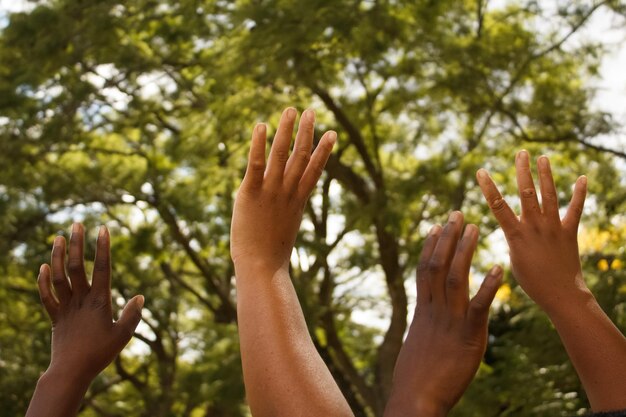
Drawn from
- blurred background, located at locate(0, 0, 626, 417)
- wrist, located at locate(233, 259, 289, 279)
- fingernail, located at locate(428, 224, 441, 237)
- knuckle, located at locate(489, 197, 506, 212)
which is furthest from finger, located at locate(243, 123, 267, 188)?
blurred background, located at locate(0, 0, 626, 417)

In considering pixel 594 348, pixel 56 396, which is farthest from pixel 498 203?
pixel 56 396

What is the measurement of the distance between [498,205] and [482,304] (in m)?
0.24

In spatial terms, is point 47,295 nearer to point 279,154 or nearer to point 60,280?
point 60,280

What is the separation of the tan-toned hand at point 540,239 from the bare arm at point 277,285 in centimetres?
28

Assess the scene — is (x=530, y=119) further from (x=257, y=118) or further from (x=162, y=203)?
(x=162, y=203)

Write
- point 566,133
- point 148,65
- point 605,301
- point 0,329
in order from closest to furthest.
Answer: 1. point 605,301
2. point 566,133
3. point 148,65
4. point 0,329

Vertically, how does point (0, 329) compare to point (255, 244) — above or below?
above

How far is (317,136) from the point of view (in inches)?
394

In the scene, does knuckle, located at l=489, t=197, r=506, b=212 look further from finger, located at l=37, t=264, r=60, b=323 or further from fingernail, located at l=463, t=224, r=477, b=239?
finger, located at l=37, t=264, r=60, b=323

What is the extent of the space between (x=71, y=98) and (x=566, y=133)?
523 cm

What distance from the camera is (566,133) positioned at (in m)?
9.11

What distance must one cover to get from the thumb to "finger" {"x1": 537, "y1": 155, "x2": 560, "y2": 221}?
25.7 inches

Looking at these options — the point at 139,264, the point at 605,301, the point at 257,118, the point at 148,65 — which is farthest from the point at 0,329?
the point at 605,301

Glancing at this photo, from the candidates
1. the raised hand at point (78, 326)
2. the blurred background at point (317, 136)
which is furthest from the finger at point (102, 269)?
the blurred background at point (317, 136)
